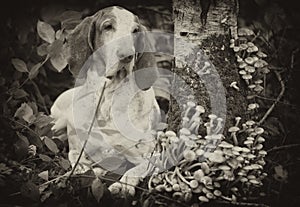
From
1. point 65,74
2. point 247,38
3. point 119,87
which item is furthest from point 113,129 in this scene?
point 247,38

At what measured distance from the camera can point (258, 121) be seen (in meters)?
1.34

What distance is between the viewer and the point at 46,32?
4.57 ft

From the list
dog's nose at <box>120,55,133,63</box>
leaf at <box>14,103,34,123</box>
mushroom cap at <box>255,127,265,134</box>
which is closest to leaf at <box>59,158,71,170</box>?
leaf at <box>14,103,34,123</box>

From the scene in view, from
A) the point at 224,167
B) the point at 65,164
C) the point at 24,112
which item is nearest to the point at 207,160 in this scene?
the point at 224,167

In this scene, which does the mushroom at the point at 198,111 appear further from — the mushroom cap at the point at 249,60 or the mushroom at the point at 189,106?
the mushroom cap at the point at 249,60

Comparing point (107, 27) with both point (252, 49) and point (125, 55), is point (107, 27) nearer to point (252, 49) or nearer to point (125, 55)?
point (125, 55)

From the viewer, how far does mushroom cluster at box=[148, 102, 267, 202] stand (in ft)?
4.14

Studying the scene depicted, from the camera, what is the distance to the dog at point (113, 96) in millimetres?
1296

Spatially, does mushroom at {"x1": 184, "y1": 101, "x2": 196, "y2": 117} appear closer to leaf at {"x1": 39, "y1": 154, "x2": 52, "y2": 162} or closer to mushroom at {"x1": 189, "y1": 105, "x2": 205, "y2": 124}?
mushroom at {"x1": 189, "y1": 105, "x2": 205, "y2": 124}

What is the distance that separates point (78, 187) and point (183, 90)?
283 mm

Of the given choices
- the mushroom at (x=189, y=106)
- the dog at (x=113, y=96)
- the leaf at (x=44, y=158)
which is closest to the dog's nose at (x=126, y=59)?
the dog at (x=113, y=96)

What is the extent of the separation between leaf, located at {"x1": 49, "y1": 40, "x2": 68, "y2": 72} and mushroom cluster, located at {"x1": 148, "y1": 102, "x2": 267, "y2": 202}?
26 centimetres

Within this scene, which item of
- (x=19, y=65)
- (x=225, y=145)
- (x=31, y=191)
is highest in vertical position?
(x=19, y=65)

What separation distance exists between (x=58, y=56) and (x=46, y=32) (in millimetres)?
57
